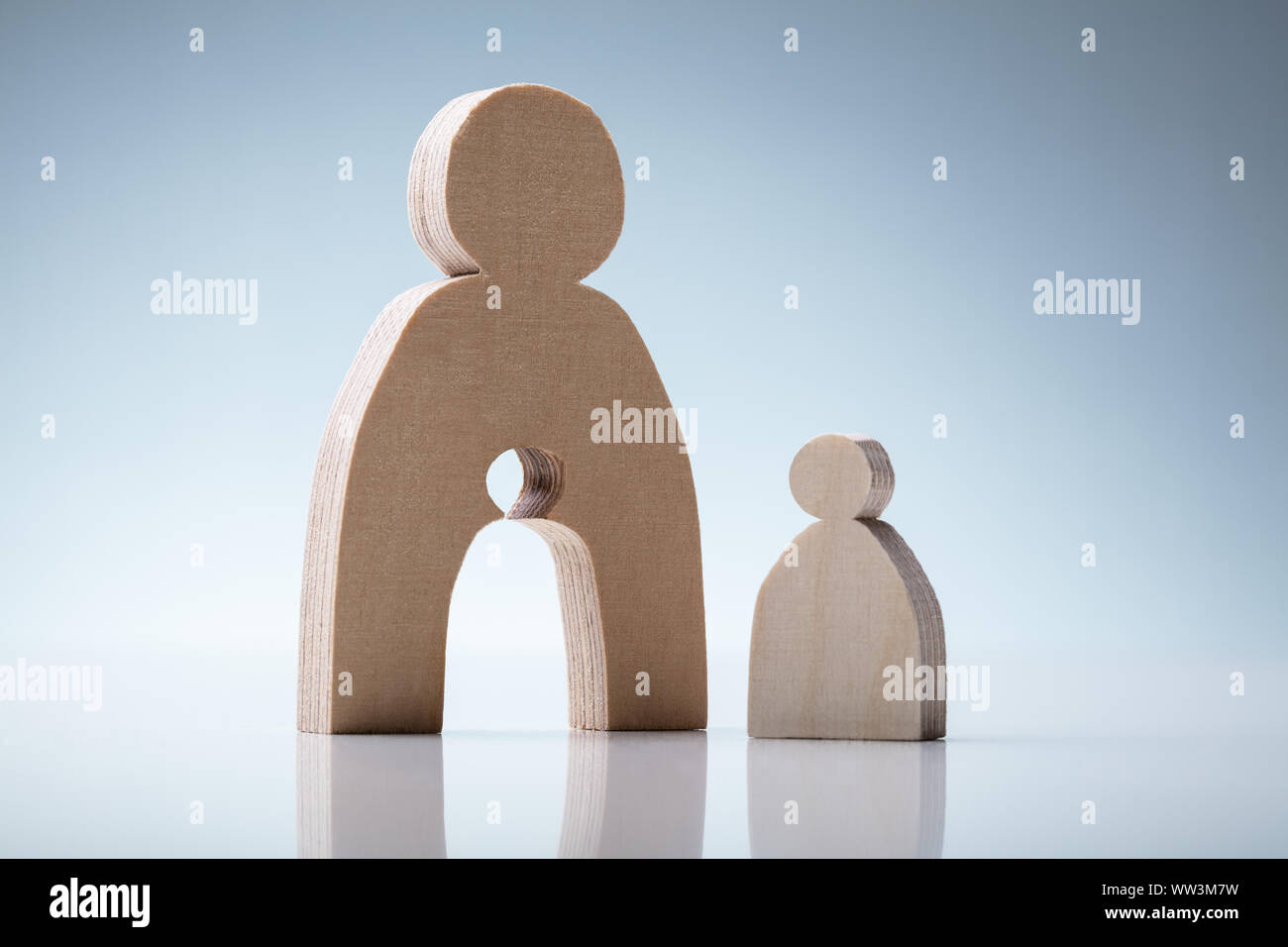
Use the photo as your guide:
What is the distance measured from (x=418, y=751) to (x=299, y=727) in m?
0.79

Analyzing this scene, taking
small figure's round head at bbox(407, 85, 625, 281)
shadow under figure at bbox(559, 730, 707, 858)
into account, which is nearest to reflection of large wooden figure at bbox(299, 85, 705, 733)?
small figure's round head at bbox(407, 85, 625, 281)

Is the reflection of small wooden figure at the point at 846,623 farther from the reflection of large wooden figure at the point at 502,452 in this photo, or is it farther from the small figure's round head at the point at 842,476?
the reflection of large wooden figure at the point at 502,452

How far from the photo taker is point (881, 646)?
15.5 feet

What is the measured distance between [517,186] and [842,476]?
1271 mm

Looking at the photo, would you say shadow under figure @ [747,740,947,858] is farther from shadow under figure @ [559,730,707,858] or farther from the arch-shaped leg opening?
the arch-shaped leg opening

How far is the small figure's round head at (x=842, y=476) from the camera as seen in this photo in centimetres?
479

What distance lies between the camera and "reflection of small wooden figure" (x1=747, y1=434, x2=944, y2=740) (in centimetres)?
470

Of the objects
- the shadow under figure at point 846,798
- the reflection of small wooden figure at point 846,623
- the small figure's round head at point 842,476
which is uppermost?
the small figure's round head at point 842,476

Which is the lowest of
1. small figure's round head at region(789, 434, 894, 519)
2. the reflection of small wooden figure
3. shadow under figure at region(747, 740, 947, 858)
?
shadow under figure at region(747, 740, 947, 858)

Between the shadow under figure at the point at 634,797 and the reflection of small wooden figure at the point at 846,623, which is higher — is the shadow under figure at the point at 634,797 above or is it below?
below

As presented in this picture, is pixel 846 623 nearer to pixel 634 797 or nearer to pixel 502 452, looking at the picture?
pixel 502 452

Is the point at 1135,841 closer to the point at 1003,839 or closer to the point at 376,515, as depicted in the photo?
the point at 1003,839

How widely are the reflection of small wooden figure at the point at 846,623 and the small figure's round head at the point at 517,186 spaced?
96cm

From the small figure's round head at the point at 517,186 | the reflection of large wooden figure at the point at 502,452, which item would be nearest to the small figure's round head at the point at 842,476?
the reflection of large wooden figure at the point at 502,452
